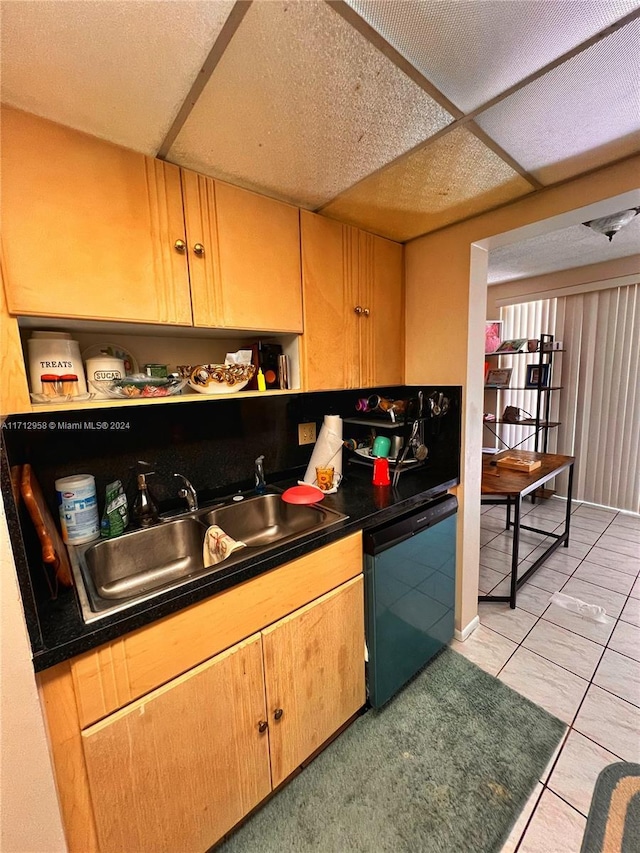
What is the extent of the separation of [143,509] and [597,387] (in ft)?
13.1

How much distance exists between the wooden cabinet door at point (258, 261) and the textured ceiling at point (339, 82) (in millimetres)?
95

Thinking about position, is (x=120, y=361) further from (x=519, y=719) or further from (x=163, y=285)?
(x=519, y=719)

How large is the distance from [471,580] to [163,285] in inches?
79.3

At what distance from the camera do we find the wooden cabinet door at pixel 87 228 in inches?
34.5

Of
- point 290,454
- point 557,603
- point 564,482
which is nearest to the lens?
point 290,454

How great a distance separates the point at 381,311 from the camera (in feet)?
5.92

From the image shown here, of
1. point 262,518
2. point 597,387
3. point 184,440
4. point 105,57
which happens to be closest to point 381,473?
point 262,518

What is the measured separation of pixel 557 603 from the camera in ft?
7.07

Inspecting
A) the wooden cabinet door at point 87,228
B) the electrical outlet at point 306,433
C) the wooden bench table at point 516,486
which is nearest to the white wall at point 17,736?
the wooden cabinet door at point 87,228

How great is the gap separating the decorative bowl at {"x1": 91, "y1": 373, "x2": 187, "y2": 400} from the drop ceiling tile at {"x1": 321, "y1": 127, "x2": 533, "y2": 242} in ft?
3.35

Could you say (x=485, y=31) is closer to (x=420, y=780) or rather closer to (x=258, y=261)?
(x=258, y=261)

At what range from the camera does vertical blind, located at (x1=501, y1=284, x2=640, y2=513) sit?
10.3 ft

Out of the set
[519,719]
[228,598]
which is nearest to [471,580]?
[519,719]

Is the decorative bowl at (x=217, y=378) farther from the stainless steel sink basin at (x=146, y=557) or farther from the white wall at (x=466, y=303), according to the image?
the white wall at (x=466, y=303)
